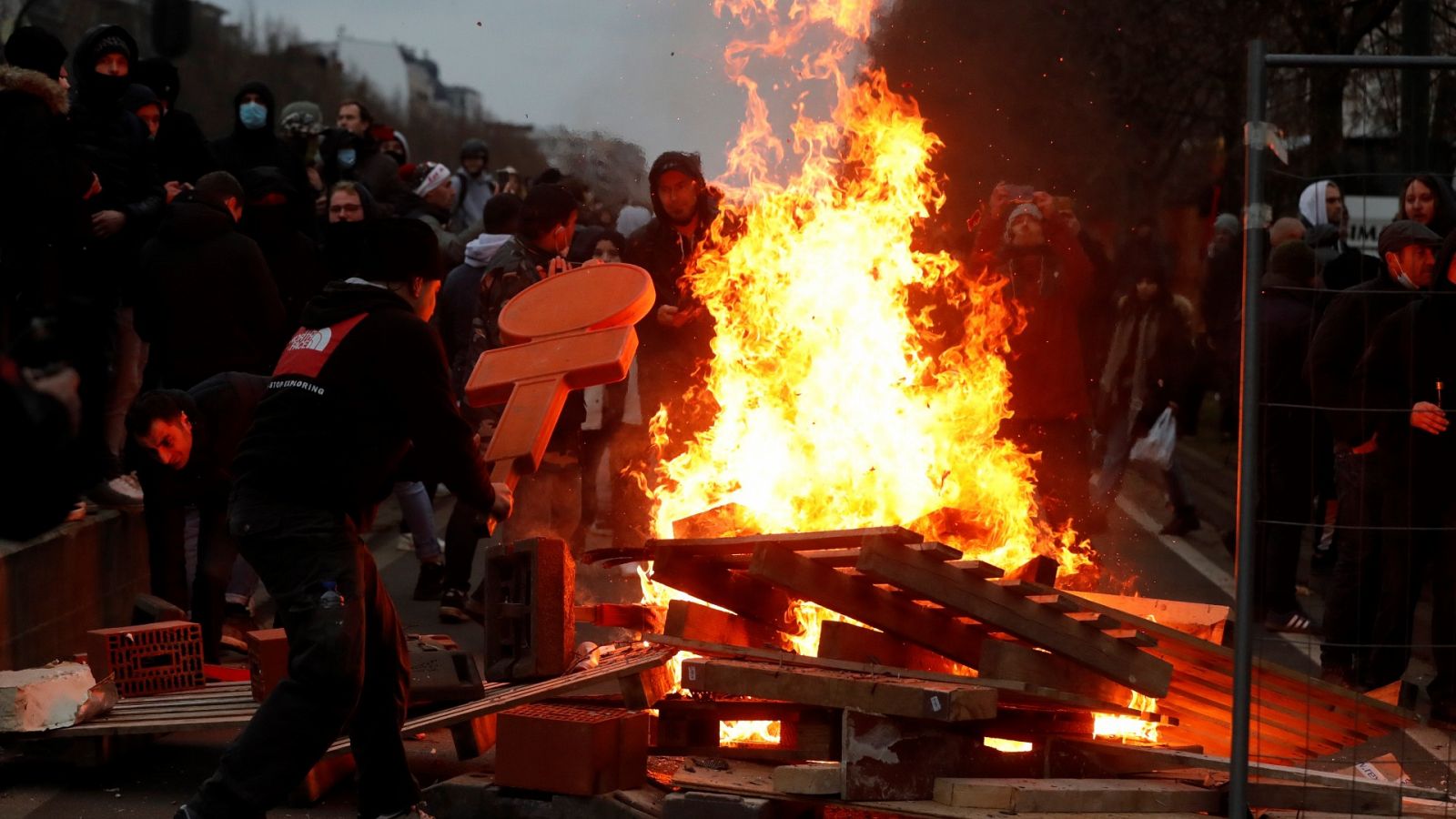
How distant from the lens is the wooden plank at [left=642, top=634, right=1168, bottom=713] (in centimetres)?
586

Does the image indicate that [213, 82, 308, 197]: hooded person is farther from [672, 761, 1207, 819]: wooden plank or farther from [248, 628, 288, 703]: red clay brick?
[672, 761, 1207, 819]: wooden plank

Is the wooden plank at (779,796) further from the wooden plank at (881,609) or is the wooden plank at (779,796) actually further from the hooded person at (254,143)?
the hooded person at (254,143)

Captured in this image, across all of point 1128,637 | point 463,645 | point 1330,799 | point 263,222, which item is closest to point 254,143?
point 263,222

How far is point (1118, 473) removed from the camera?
13.9 m

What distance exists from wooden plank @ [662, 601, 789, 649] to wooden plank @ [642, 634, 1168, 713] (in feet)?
0.54

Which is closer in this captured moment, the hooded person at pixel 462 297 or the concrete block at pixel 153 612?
the concrete block at pixel 153 612

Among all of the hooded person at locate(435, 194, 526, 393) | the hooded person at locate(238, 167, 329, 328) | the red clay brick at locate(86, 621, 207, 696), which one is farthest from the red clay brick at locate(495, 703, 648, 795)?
the hooded person at locate(238, 167, 329, 328)

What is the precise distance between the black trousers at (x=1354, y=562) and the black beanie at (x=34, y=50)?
6.91 m

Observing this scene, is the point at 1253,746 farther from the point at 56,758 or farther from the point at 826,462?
the point at 56,758

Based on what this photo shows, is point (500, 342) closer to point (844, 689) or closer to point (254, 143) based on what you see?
point (844, 689)

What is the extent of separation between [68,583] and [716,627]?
11.8 ft

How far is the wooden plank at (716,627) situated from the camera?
21.8 feet

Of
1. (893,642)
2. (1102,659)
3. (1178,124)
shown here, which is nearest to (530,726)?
(893,642)

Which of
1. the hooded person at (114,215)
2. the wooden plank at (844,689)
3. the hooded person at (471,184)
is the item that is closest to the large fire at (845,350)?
the wooden plank at (844,689)
